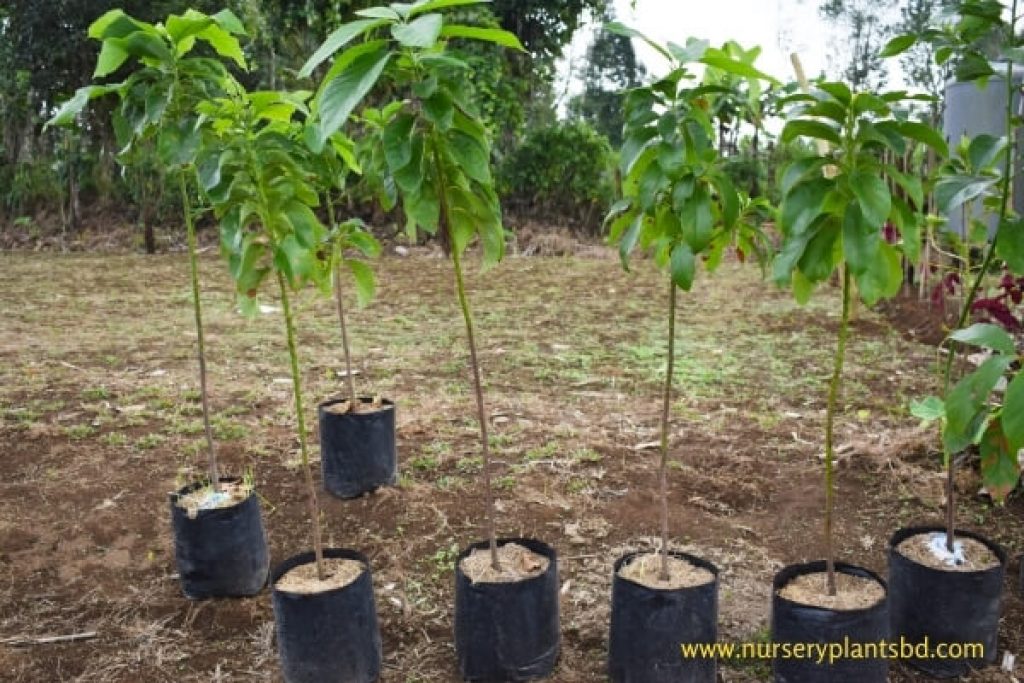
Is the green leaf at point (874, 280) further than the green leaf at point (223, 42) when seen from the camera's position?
No

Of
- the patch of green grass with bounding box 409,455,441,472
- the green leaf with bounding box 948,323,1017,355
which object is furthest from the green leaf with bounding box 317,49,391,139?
the patch of green grass with bounding box 409,455,441,472

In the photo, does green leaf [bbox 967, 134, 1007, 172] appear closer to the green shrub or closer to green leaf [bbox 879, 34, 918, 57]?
green leaf [bbox 879, 34, 918, 57]

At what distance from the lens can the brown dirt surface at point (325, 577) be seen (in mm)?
2074

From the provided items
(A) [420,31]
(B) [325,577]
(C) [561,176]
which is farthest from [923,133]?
(C) [561,176]

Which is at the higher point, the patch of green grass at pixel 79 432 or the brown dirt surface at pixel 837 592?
the patch of green grass at pixel 79 432

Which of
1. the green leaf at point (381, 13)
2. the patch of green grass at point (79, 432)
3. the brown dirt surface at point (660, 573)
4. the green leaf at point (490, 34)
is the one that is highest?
the green leaf at point (381, 13)

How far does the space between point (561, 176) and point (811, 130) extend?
9.29 meters

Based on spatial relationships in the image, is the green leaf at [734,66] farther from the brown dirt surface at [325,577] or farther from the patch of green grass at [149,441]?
the patch of green grass at [149,441]

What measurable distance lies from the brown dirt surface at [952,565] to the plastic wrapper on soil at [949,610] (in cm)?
2

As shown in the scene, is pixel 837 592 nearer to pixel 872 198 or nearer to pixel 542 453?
pixel 872 198

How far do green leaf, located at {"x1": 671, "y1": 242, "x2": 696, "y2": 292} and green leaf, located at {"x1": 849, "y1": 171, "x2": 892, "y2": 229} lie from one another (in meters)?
0.34

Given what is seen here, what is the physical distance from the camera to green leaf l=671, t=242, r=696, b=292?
1805mm

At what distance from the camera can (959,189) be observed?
184cm

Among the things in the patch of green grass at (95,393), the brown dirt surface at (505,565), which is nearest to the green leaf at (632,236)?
the brown dirt surface at (505,565)
